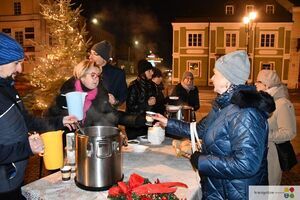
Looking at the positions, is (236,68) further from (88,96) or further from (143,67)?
(143,67)

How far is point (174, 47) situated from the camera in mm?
35312

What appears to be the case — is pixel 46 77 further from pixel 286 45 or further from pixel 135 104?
pixel 286 45

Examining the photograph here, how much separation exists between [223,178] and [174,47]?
33.9 meters

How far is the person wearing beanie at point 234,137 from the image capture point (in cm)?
206

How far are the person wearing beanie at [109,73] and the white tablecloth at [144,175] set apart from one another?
1.91 m

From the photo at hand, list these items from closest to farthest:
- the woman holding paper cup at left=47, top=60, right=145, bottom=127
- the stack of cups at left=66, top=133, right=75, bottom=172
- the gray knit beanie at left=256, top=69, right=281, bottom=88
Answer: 1. the stack of cups at left=66, top=133, right=75, bottom=172
2. the woman holding paper cup at left=47, top=60, right=145, bottom=127
3. the gray knit beanie at left=256, top=69, right=281, bottom=88

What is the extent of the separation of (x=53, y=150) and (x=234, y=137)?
1664 millimetres

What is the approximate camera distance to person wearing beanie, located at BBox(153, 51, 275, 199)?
2.06m

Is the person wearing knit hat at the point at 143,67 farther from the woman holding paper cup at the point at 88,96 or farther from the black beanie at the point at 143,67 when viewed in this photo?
the woman holding paper cup at the point at 88,96

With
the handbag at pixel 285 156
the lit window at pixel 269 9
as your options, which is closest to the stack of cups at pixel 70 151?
the handbag at pixel 285 156

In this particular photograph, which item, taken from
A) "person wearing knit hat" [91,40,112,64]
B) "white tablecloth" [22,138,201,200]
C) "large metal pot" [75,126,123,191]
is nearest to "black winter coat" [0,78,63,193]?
"white tablecloth" [22,138,201,200]

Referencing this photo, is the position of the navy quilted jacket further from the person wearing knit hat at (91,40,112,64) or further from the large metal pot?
the person wearing knit hat at (91,40,112,64)

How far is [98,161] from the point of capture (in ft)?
7.14

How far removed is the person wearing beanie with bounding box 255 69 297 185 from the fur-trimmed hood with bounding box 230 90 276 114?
1796 millimetres
